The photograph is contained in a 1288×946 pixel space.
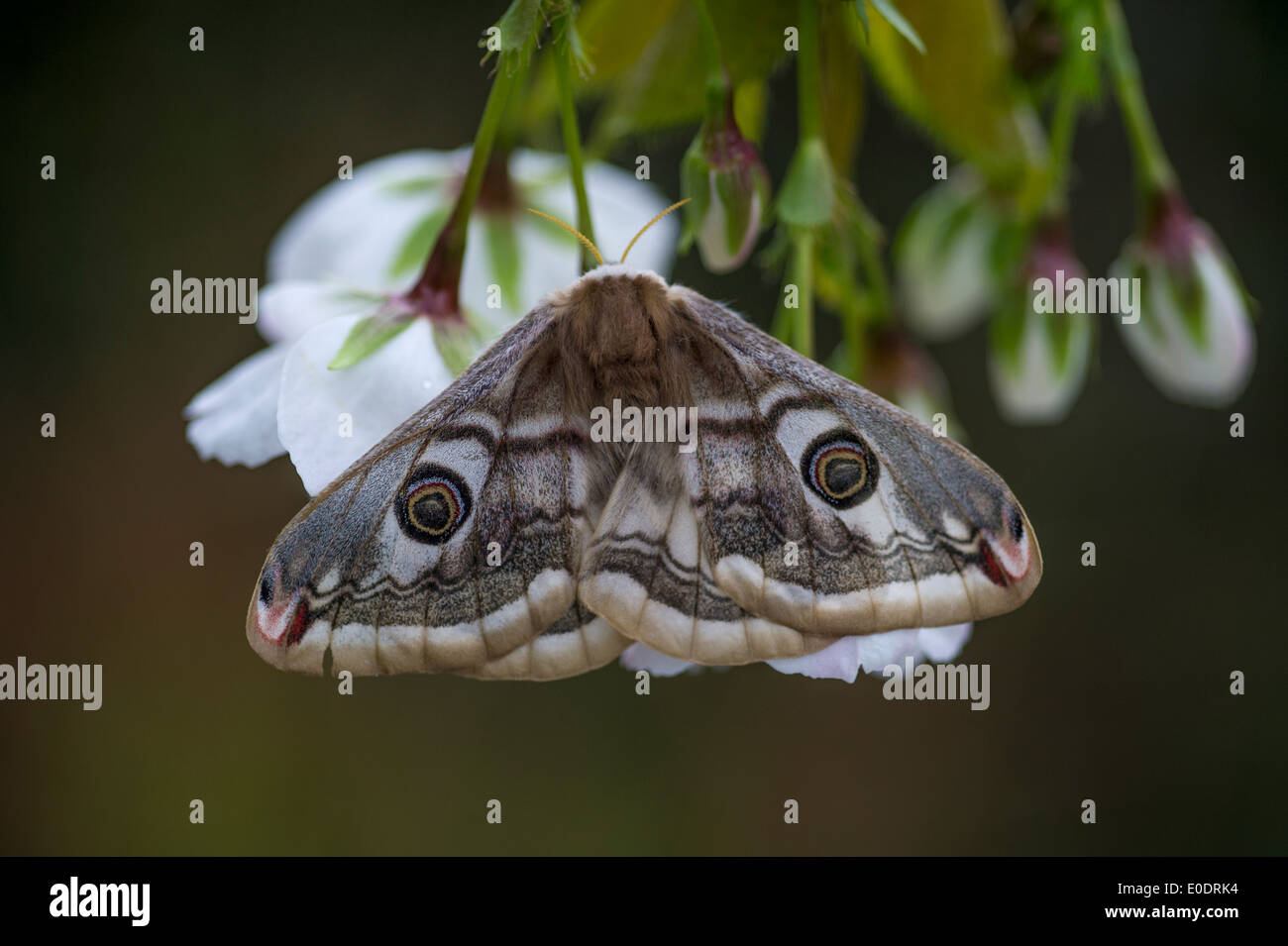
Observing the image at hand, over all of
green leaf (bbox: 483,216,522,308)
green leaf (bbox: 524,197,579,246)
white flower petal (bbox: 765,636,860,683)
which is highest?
green leaf (bbox: 524,197,579,246)

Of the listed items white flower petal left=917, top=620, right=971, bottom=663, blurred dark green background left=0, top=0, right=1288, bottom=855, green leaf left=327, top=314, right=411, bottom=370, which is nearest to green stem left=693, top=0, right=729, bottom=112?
green leaf left=327, top=314, right=411, bottom=370

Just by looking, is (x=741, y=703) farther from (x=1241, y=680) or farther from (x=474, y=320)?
(x=474, y=320)

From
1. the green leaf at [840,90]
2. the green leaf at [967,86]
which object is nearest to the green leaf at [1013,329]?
the green leaf at [967,86]

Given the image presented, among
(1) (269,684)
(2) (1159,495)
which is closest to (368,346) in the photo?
(1) (269,684)

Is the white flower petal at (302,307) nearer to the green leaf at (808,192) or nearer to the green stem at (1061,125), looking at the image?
the green leaf at (808,192)

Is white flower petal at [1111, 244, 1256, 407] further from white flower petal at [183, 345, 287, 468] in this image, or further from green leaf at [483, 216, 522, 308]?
white flower petal at [183, 345, 287, 468]

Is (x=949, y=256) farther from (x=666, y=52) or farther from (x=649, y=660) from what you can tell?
(x=649, y=660)
